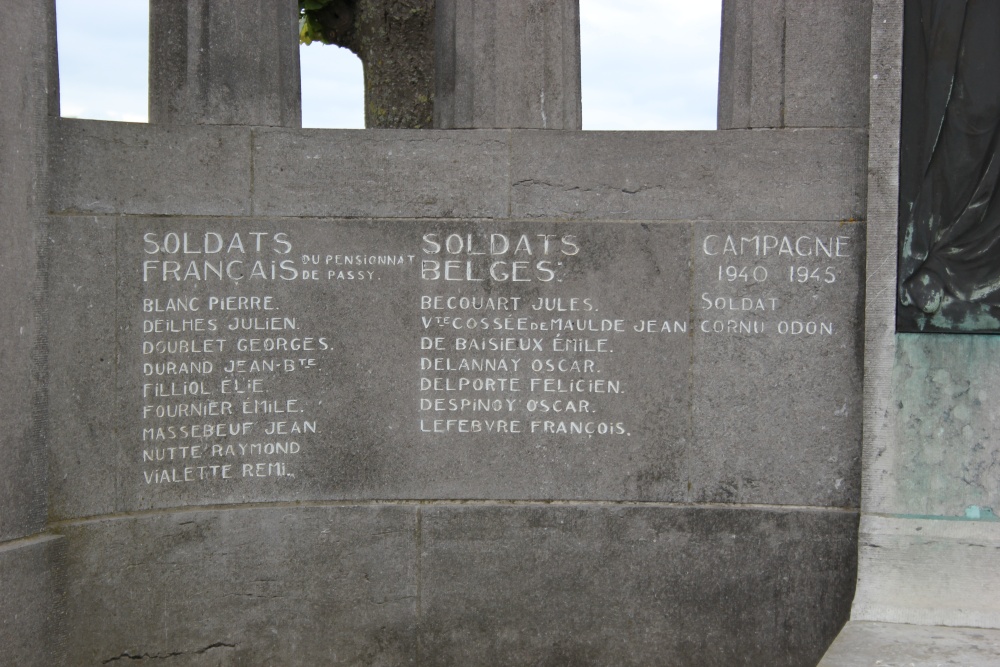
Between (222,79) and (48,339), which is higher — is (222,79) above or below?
above

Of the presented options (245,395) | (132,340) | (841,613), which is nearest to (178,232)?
(132,340)

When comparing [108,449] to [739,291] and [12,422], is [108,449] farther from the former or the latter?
[739,291]

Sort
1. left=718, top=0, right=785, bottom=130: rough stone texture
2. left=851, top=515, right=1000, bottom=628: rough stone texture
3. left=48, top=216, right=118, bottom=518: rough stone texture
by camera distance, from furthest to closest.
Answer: left=718, top=0, right=785, bottom=130: rough stone texture < left=851, top=515, right=1000, bottom=628: rough stone texture < left=48, top=216, right=118, bottom=518: rough stone texture

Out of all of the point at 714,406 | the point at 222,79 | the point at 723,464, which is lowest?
the point at 723,464

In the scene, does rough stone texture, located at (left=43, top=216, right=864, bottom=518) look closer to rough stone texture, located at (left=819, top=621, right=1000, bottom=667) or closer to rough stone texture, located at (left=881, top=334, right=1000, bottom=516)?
rough stone texture, located at (left=881, top=334, right=1000, bottom=516)

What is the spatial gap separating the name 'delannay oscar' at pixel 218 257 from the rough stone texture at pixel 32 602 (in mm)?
1607

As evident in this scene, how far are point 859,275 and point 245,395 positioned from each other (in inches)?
147

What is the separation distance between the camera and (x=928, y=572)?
5.33 meters

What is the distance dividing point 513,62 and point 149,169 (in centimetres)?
227

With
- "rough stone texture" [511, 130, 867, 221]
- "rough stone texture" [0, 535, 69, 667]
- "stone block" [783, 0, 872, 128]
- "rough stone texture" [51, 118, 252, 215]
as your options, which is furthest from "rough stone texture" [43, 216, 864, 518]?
"rough stone texture" [0, 535, 69, 667]

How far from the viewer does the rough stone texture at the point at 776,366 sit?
18.3 ft

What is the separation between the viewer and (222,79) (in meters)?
5.59

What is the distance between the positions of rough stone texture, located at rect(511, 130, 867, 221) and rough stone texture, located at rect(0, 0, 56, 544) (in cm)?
265

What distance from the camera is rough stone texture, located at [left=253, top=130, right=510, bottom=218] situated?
18.1ft
